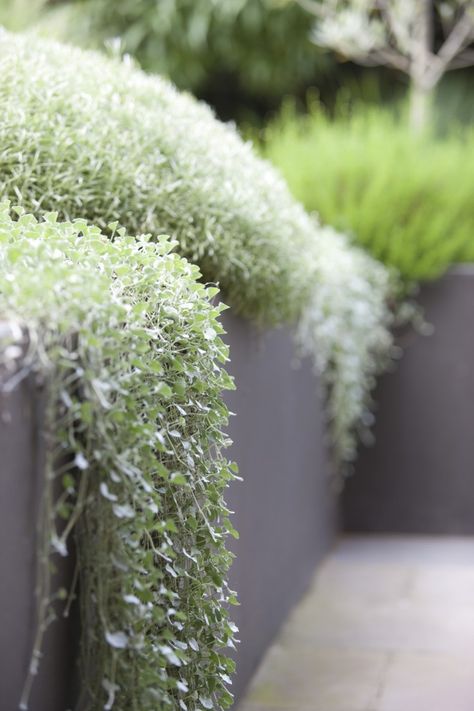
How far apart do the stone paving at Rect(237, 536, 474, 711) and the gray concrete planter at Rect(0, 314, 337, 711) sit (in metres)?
0.10

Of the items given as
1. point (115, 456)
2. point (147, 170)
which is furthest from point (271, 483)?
point (115, 456)

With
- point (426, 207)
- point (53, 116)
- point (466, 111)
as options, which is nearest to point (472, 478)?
point (426, 207)

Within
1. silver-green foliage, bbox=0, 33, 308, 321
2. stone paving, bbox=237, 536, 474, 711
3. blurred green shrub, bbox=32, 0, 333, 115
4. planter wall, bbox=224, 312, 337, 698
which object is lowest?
stone paving, bbox=237, 536, 474, 711

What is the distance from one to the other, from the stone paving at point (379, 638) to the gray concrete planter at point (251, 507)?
10cm

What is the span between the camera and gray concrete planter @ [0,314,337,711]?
1.68m

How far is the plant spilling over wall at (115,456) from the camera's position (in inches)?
68.4

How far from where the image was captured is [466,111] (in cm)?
1034

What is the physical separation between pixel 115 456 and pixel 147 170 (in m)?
1.39

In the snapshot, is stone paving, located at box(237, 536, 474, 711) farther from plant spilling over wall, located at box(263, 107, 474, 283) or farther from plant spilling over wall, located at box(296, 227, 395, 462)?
plant spilling over wall, located at box(263, 107, 474, 283)

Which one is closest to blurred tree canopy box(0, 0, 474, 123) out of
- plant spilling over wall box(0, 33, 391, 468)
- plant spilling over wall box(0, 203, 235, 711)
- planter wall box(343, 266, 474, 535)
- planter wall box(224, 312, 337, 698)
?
planter wall box(343, 266, 474, 535)

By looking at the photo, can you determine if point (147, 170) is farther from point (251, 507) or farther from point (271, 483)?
point (271, 483)

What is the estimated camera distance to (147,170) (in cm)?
298

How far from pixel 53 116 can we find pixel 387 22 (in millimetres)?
5862

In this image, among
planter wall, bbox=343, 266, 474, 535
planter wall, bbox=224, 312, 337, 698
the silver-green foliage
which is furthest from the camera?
planter wall, bbox=343, 266, 474, 535
